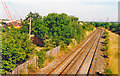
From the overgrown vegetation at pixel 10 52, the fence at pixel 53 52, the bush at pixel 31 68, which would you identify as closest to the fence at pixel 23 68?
the bush at pixel 31 68

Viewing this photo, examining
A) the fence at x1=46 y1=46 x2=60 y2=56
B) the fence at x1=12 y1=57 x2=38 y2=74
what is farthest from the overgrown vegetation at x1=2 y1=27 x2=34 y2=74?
the fence at x1=46 y1=46 x2=60 y2=56

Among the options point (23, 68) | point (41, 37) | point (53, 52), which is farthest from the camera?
point (41, 37)

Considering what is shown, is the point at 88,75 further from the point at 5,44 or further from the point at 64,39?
the point at 64,39

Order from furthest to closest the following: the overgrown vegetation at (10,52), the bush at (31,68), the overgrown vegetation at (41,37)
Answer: the bush at (31,68) → the overgrown vegetation at (41,37) → the overgrown vegetation at (10,52)

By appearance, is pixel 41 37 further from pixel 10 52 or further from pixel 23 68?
pixel 10 52

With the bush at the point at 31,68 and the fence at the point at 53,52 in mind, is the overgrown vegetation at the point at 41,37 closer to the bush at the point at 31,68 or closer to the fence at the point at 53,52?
the fence at the point at 53,52

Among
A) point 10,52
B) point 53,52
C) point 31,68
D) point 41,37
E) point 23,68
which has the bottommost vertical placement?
point 31,68

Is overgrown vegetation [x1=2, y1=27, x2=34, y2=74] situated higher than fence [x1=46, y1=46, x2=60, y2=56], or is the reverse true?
overgrown vegetation [x1=2, y1=27, x2=34, y2=74]

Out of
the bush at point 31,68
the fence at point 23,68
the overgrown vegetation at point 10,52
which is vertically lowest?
the bush at point 31,68

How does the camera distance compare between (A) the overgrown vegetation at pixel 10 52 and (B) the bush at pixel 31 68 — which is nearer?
(A) the overgrown vegetation at pixel 10 52

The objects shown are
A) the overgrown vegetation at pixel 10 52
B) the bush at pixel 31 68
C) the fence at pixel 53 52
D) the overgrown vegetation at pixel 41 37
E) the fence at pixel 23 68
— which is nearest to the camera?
the fence at pixel 23 68

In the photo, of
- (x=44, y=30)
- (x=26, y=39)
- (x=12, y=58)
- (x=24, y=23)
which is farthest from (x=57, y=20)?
(x=12, y=58)

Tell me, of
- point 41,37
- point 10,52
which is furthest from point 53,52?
point 10,52

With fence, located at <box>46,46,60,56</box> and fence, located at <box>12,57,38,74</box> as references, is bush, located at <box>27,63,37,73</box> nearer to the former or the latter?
fence, located at <box>12,57,38,74</box>
